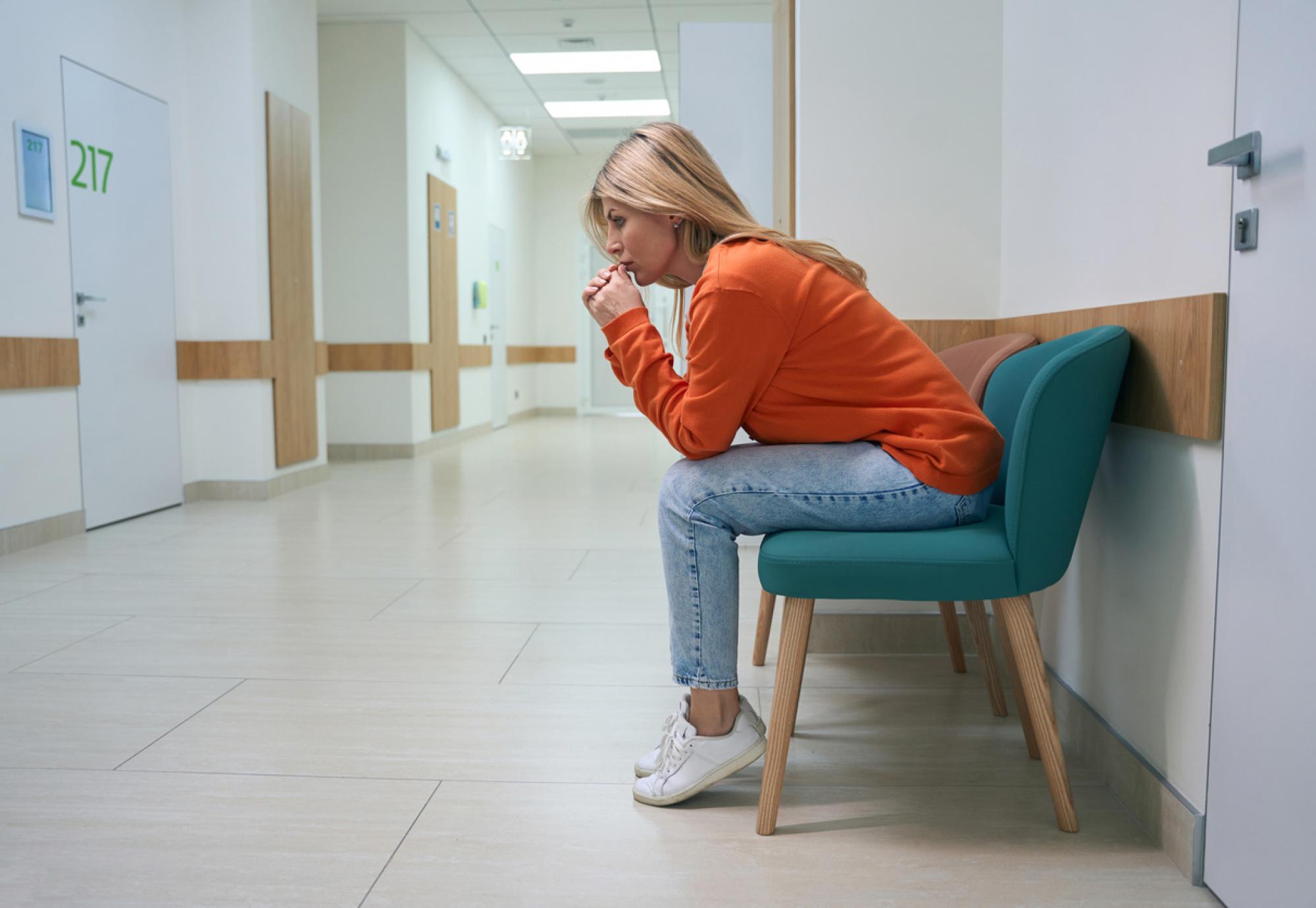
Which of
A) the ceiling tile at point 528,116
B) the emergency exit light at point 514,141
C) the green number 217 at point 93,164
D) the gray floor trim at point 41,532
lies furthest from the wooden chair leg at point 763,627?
the ceiling tile at point 528,116

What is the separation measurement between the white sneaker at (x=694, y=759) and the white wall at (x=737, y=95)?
3.16 meters

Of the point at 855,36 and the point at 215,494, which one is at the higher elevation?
the point at 855,36

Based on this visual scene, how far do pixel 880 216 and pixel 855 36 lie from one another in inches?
16.8

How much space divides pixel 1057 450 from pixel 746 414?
472 millimetres

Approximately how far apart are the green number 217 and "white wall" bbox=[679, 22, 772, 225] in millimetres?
2464

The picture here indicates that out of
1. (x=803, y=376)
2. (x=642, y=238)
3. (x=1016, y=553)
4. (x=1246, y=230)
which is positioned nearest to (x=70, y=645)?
(x=642, y=238)

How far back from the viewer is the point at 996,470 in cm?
168

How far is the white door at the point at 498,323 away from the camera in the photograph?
1020 centimetres

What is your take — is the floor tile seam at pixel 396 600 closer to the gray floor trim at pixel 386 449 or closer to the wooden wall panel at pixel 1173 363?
the wooden wall panel at pixel 1173 363

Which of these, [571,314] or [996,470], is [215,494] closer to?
[996,470]

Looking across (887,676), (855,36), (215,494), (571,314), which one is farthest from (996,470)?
(571,314)

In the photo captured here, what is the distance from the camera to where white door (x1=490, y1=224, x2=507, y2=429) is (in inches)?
401

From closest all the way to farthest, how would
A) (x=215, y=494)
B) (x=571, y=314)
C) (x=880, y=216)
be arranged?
1. (x=880, y=216)
2. (x=215, y=494)
3. (x=571, y=314)

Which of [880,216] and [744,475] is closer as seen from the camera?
[744,475]
